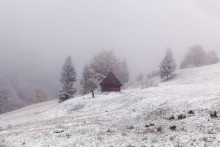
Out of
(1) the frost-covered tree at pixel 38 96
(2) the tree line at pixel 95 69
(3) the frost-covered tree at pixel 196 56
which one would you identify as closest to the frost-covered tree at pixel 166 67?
(2) the tree line at pixel 95 69

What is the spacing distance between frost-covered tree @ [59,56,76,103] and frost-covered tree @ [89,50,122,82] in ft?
31.2

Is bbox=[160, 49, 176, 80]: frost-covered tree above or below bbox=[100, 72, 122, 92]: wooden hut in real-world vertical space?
above

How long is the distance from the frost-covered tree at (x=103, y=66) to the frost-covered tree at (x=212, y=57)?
2217 inches

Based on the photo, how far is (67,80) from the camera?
3278 inches

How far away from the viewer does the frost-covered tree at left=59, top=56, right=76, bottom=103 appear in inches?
3187

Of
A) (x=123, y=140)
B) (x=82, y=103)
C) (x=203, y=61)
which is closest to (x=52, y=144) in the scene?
(x=123, y=140)

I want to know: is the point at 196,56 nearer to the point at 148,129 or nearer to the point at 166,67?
the point at 166,67

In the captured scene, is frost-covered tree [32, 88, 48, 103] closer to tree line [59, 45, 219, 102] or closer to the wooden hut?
tree line [59, 45, 219, 102]

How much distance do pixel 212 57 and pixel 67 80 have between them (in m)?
79.2

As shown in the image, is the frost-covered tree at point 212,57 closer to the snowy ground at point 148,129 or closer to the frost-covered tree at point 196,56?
the frost-covered tree at point 196,56

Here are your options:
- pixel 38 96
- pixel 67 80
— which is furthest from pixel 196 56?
pixel 67 80

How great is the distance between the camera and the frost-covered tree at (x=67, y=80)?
3187 inches

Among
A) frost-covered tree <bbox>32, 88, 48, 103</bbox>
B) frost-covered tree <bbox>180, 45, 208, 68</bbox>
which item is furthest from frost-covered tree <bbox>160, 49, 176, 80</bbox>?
frost-covered tree <bbox>32, 88, 48, 103</bbox>

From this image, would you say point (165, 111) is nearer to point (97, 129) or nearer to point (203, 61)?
point (97, 129)
